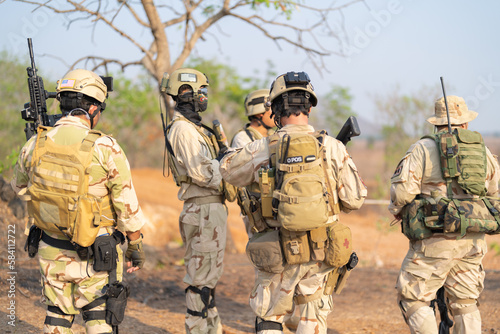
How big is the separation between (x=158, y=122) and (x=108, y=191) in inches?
753

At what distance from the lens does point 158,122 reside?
22469 millimetres

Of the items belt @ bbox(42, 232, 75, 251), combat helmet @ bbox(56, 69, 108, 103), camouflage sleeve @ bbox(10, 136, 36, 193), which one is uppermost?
combat helmet @ bbox(56, 69, 108, 103)

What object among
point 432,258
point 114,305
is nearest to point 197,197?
point 114,305

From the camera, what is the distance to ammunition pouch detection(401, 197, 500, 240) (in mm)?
4078

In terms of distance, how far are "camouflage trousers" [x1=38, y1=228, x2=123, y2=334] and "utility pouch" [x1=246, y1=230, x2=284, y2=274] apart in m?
1.05

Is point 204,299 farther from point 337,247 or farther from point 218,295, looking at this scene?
point 218,295

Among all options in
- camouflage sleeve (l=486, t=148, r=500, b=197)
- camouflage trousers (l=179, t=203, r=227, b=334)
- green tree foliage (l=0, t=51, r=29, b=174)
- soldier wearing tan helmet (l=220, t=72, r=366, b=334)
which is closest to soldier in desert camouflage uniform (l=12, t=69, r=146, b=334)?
soldier wearing tan helmet (l=220, t=72, r=366, b=334)

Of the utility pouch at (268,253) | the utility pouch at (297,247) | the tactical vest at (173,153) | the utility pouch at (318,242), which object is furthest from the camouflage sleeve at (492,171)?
the tactical vest at (173,153)

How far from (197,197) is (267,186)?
141cm

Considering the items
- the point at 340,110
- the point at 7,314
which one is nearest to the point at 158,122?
the point at 340,110

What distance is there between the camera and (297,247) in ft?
11.5

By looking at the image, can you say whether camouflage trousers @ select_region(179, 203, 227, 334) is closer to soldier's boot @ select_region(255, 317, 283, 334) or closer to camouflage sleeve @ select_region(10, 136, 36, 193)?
soldier's boot @ select_region(255, 317, 283, 334)

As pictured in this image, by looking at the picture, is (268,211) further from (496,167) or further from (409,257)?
(496,167)

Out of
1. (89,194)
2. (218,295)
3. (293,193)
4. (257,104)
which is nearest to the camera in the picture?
(293,193)
